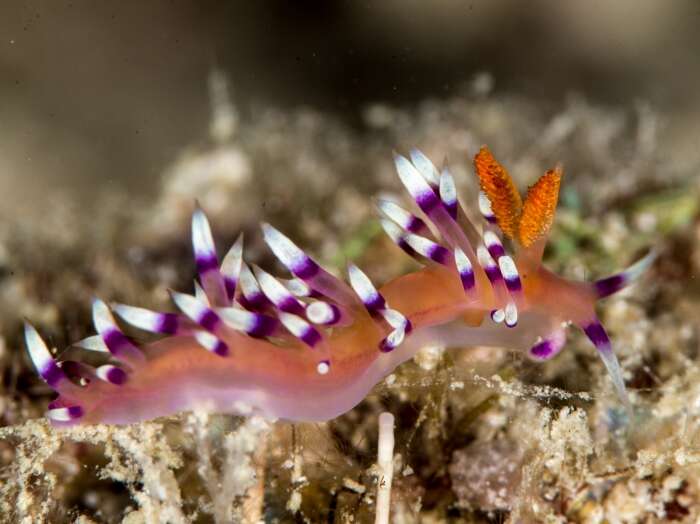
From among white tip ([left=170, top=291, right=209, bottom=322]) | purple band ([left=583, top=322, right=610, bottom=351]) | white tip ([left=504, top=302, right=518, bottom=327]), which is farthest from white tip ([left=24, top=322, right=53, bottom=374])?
purple band ([left=583, top=322, right=610, bottom=351])

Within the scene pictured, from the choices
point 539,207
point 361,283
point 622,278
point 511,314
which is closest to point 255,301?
point 361,283

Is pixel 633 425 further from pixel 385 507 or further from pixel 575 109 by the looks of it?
pixel 575 109

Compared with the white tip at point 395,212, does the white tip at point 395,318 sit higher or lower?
lower

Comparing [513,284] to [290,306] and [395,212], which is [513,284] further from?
[290,306]

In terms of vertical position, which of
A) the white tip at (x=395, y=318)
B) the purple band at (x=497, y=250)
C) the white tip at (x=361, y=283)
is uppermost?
the purple band at (x=497, y=250)

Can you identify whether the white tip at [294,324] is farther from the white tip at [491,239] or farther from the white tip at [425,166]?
the white tip at [425,166]

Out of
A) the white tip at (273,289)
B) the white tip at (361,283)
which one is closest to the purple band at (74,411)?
the white tip at (273,289)
